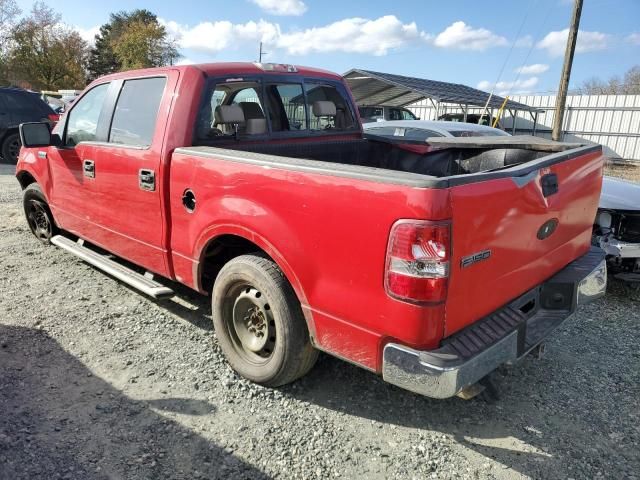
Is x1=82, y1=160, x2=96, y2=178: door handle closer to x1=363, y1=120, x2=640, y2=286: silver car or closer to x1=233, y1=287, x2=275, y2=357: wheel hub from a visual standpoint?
x1=233, y1=287, x2=275, y2=357: wheel hub

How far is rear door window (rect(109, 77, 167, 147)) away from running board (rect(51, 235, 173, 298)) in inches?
41.0

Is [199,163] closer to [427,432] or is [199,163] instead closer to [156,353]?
[156,353]

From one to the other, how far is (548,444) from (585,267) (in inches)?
45.8

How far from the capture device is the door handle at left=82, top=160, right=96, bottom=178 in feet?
13.5

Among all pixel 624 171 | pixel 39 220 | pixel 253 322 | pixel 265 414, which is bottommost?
pixel 624 171

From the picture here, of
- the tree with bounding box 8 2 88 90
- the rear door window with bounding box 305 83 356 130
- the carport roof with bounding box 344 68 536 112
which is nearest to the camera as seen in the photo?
the rear door window with bounding box 305 83 356 130

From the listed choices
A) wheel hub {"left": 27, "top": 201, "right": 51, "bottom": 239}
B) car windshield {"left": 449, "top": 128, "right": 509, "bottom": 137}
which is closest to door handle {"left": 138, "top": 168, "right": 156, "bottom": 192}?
wheel hub {"left": 27, "top": 201, "right": 51, "bottom": 239}

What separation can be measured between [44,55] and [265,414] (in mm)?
55260

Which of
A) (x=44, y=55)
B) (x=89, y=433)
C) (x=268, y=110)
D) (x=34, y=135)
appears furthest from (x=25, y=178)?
(x=44, y=55)

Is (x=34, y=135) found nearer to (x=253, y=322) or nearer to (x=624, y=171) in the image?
(x=253, y=322)

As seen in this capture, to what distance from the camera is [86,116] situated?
4.41 meters

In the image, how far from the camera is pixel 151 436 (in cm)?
264

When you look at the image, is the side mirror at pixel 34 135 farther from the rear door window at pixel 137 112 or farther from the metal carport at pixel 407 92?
the metal carport at pixel 407 92

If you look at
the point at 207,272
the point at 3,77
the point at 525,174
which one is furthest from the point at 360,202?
the point at 3,77
